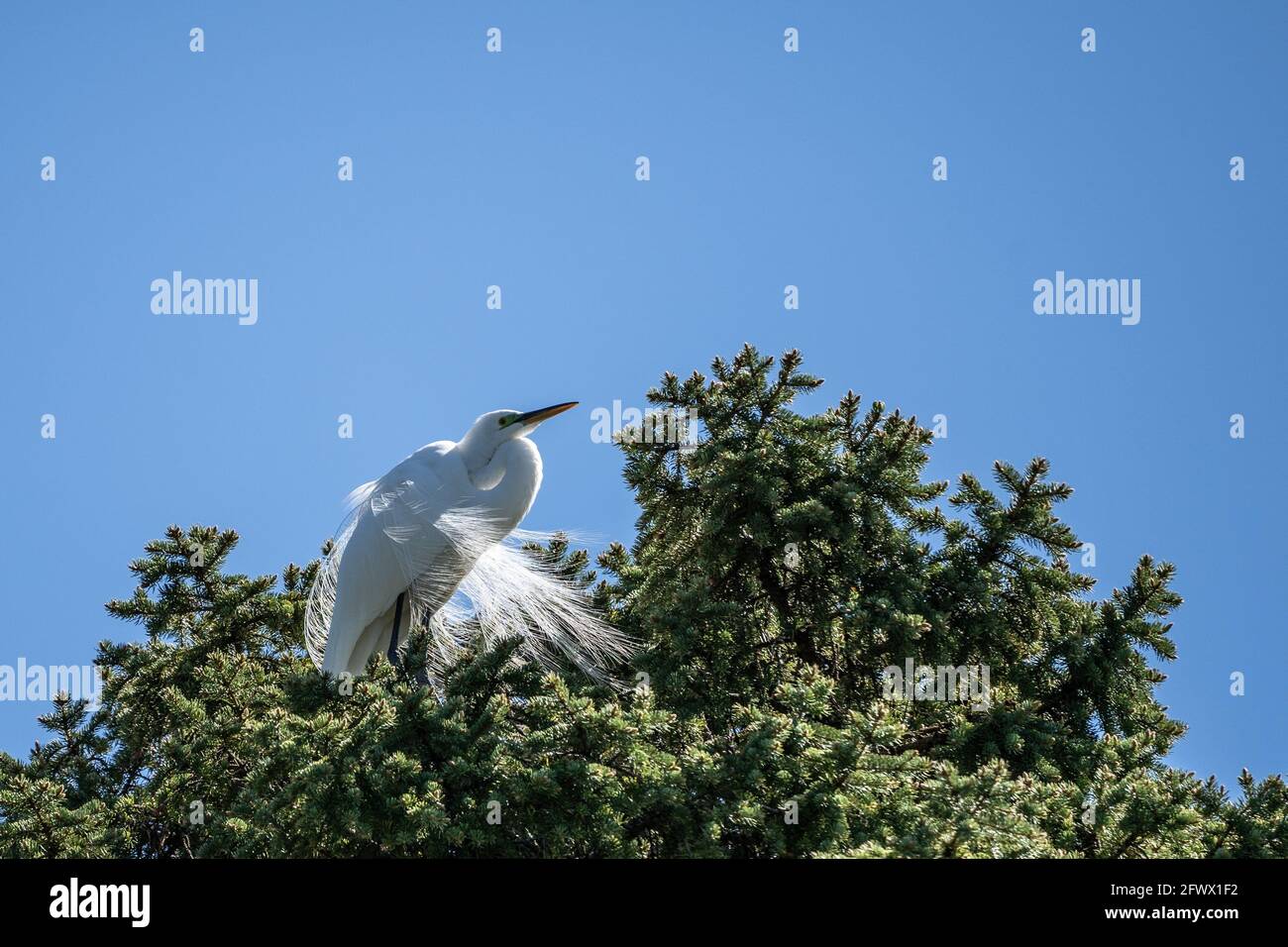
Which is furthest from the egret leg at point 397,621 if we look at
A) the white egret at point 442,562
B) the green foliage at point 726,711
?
the green foliage at point 726,711

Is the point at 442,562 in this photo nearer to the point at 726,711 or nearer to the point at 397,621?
the point at 397,621

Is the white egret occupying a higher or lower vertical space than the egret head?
lower

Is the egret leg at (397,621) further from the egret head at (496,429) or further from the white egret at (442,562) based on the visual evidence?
the egret head at (496,429)

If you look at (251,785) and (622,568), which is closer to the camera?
(251,785)

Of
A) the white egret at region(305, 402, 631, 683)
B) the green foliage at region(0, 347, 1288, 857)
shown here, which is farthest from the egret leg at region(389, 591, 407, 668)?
the green foliage at region(0, 347, 1288, 857)

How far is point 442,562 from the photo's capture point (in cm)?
974

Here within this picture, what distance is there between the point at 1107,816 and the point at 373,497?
20.3 feet

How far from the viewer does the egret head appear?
1011 cm

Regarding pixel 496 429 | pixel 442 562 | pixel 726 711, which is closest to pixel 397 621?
pixel 442 562

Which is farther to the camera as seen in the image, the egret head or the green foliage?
the egret head

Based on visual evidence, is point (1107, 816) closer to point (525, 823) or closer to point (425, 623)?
point (525, 823)

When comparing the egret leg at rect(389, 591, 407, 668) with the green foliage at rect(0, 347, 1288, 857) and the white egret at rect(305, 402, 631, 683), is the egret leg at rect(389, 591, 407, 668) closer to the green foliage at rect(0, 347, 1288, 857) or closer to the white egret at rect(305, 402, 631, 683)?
the white egret at rect(305, 402, 631, 683)
